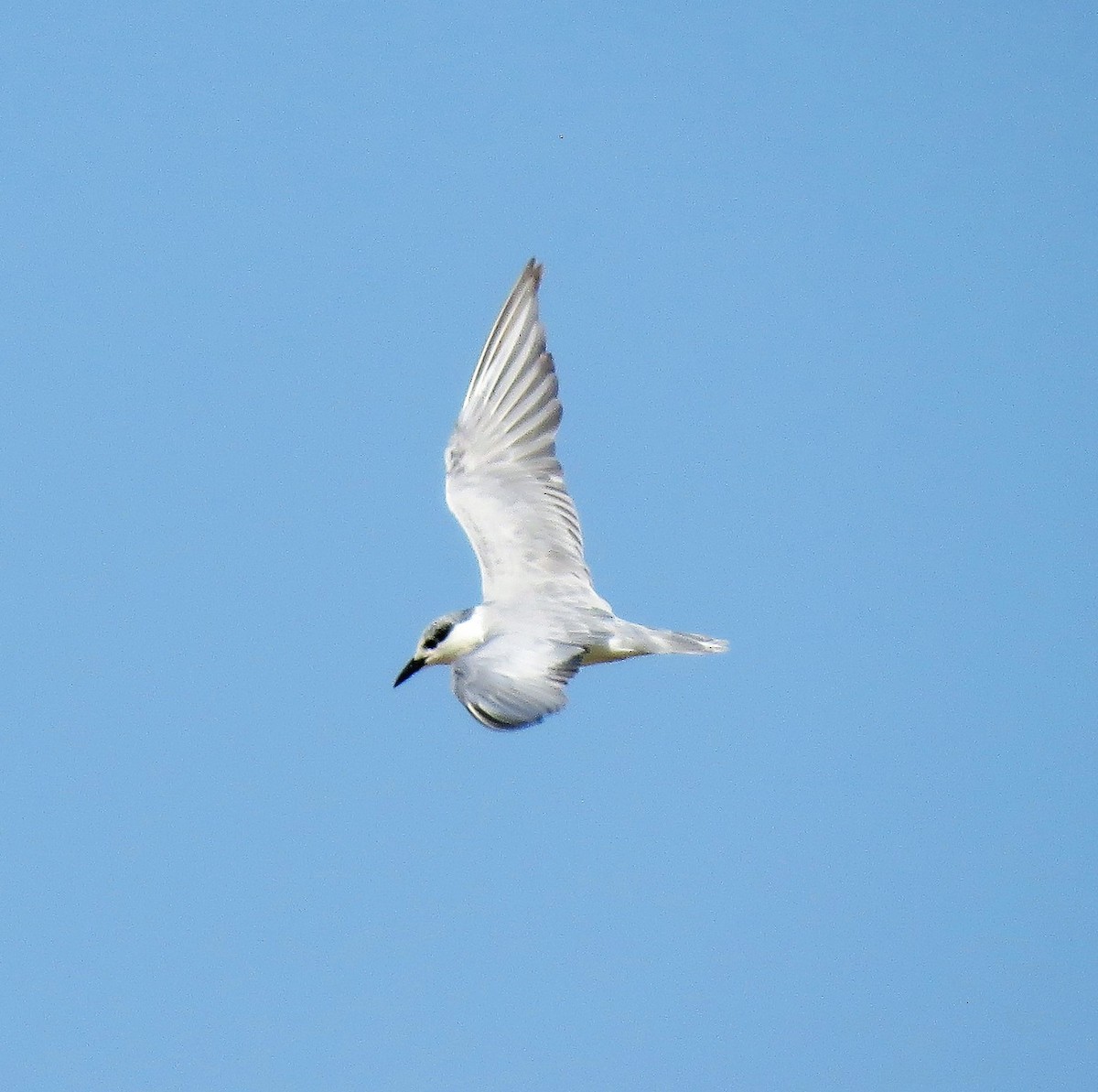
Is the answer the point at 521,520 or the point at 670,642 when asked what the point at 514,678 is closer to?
the point at 670,642

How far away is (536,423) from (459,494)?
0.65m

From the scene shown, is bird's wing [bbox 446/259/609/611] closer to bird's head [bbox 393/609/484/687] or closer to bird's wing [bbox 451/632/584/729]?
bird's head [bbox 393/609/484/687]

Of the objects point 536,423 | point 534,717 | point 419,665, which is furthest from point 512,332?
point 534,717

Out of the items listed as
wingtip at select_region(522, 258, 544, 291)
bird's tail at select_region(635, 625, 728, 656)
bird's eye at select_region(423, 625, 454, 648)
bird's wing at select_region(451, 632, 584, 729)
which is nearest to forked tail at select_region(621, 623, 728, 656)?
bird's tail at select_region(635, 625, 728, 656)

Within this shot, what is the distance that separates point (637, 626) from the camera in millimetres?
11211

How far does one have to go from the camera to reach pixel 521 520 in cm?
1205

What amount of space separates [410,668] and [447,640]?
0.37 meters

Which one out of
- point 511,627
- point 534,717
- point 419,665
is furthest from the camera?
point 419,665

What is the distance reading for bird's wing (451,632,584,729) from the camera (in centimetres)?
871

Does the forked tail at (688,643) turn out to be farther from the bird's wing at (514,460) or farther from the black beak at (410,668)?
the black beak at (410,668)

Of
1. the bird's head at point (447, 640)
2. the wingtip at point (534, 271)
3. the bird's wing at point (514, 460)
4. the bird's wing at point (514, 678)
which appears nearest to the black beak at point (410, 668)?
the bird's head at point (447, 640)

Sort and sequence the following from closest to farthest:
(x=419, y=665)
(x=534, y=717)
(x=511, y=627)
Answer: (x=534, y=717), (x=511, y=627), (x=419, y=665)

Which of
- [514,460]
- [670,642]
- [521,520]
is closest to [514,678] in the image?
[670,642]

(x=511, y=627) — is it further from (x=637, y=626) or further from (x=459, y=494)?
(x=459, y=494)
